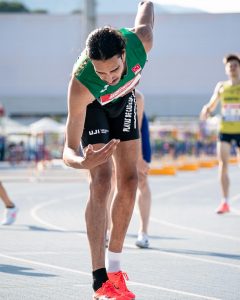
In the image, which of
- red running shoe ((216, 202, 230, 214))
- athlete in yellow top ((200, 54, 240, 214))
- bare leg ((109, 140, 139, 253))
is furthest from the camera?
athlete in yellow top ((200, 54, 240, 214))

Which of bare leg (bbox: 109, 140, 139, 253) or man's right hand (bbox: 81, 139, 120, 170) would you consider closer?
man's right hand (bbox: 81, 139, 120, 170)

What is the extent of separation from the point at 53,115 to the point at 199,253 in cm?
6647

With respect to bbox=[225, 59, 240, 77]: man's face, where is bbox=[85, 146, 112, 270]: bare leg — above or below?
below

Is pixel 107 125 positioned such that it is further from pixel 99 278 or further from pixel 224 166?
pixel 224 166

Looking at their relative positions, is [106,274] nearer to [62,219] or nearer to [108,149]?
[108,149]

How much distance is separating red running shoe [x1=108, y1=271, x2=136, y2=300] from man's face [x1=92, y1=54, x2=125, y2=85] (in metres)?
1.36

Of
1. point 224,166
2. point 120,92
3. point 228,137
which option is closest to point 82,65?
point 120,92

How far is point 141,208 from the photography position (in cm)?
998

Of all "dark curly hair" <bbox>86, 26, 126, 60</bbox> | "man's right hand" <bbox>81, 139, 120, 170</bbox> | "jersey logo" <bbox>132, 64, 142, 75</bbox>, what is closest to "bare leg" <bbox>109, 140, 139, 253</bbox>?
"jersey logo" <bbox>132, 64, 142, 75</bbox>

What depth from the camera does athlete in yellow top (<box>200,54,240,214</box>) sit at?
13797mm

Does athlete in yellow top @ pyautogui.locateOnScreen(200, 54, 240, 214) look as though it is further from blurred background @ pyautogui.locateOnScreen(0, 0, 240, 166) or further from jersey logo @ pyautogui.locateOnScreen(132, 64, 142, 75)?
blurred background @ pyautogui.locateOnScreen(0, 0, 240, 166)

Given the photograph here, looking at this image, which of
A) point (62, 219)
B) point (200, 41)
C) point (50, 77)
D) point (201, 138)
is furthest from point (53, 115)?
point (62, 219)

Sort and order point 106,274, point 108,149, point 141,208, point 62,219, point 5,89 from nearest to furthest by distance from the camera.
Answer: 1. point 108,149
2. point 106,274
3. point 141,208
4. point 62,219
5. point 5,89

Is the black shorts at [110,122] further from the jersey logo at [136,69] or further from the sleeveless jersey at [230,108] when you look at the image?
the sleeveless jersey at [230,108]
